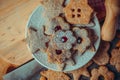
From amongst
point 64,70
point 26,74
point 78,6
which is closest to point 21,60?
point 26,74

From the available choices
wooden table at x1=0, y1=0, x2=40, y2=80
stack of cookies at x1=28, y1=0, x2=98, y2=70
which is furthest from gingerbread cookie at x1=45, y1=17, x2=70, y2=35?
wooden table at x1=0, y1=0, x2=40, y2=80

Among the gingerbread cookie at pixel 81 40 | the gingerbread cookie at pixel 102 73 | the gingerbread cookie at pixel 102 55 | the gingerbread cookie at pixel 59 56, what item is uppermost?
the gingerbread cookie at pixel 81 40

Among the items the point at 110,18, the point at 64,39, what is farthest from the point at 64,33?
the point at 110,18

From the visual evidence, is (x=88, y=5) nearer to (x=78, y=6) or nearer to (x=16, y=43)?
(x=78, y=6)

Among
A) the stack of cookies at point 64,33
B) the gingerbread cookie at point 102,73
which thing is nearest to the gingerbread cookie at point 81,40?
the stack of cookies at point 64,33

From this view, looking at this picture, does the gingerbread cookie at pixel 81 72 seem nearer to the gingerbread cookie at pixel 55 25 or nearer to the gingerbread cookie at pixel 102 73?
the gingerbread cookie at pixel 102 73

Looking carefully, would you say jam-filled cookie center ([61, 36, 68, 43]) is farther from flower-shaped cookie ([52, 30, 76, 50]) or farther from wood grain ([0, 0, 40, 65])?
wood grain ([0, 0, 40, 65])

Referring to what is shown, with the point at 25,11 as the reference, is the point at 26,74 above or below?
below
